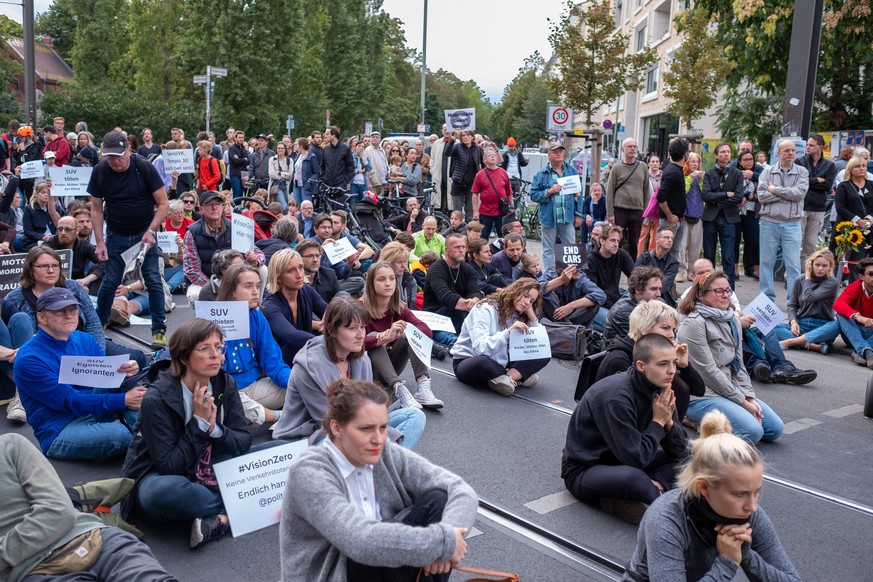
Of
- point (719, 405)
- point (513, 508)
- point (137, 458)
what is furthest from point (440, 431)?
point (137, 458)

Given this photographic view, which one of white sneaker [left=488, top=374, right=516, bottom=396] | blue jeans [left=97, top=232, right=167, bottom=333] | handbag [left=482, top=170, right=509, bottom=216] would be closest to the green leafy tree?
handbag [left=482, top=170, right=509, bottom=216]

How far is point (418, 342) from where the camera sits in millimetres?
6941

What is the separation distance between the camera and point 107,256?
8.37 metres

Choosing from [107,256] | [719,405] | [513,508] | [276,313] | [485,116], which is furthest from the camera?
[485,116]

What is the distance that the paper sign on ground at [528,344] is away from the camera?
7598 millimetres

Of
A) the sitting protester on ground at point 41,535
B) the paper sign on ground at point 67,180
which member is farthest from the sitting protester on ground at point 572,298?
the paper sign on ground at point 67,180

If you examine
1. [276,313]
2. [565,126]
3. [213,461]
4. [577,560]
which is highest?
[565,126]

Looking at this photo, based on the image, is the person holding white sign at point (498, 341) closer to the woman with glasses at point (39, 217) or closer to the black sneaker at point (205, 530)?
the black sneaker at point (205, 530)

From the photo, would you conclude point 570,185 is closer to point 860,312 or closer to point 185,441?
point 860,312

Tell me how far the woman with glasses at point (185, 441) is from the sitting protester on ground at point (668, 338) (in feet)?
8.35

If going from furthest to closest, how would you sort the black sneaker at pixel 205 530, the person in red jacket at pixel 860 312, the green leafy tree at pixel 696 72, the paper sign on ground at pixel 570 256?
the green leafy tree at pixel 696 72, the paper sign on ground at pixel 570 256, the person in red jacket at pixel 860 312, the black sneaker at pixel 205 530

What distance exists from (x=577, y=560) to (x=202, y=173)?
13695 mm

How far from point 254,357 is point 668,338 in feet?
10.2

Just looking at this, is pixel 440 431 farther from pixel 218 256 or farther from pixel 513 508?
pixel 218 256
